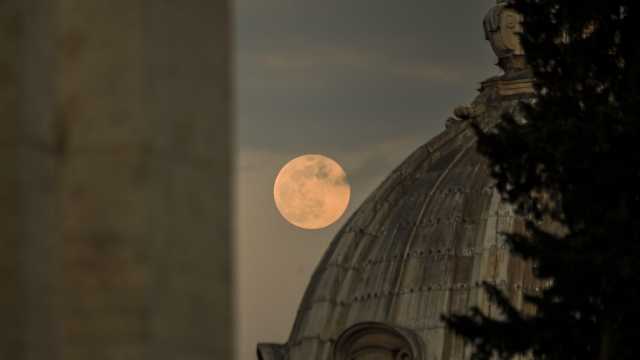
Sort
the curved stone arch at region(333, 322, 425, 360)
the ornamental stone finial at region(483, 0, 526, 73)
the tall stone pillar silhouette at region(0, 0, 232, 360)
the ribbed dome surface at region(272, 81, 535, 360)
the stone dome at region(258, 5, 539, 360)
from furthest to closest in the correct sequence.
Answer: the ornamental stone finial at region(483, 0, 526, 73) < the ribbed dome surface at region(272, 81, 535, 360) < the stone dome at region(258, 5, 539, 360) < the curved stone arch at region(333, 322, 425, 360) < the tall stone pillar silhouette at region(0, 0, 232, 360)

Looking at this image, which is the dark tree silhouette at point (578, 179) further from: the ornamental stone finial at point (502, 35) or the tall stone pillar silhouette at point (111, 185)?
the ornamental stone finial at point (502, 35)

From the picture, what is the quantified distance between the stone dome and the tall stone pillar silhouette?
51.1 m

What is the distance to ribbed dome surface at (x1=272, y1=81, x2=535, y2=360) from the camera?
61281 millimetres

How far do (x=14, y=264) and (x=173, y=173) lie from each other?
26.8 inches

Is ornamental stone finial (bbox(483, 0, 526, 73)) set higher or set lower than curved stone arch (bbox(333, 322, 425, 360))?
higher

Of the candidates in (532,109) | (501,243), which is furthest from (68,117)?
(501,243)

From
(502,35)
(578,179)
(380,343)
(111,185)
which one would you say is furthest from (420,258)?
(111,185)

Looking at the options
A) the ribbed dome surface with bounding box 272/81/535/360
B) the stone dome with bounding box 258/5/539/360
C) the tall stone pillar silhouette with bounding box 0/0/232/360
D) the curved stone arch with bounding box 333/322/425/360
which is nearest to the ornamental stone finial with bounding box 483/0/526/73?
the stone dome with bounding box 258/5/539/360

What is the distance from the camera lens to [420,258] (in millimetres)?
63156

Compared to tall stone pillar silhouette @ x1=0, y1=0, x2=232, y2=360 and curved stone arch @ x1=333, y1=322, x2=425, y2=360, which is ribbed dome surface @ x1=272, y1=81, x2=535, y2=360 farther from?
tall stone pillar silhouette @ x1=0, y1=0, x2=232, y2=360

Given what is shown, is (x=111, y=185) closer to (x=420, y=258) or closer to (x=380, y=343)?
(x=380, y=343)

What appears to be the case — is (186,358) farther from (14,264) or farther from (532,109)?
(532,109)

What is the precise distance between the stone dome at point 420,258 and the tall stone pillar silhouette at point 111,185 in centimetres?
5105

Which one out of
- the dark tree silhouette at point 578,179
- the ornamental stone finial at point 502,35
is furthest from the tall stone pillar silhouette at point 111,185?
the ornamental stone finial at point 502,35
